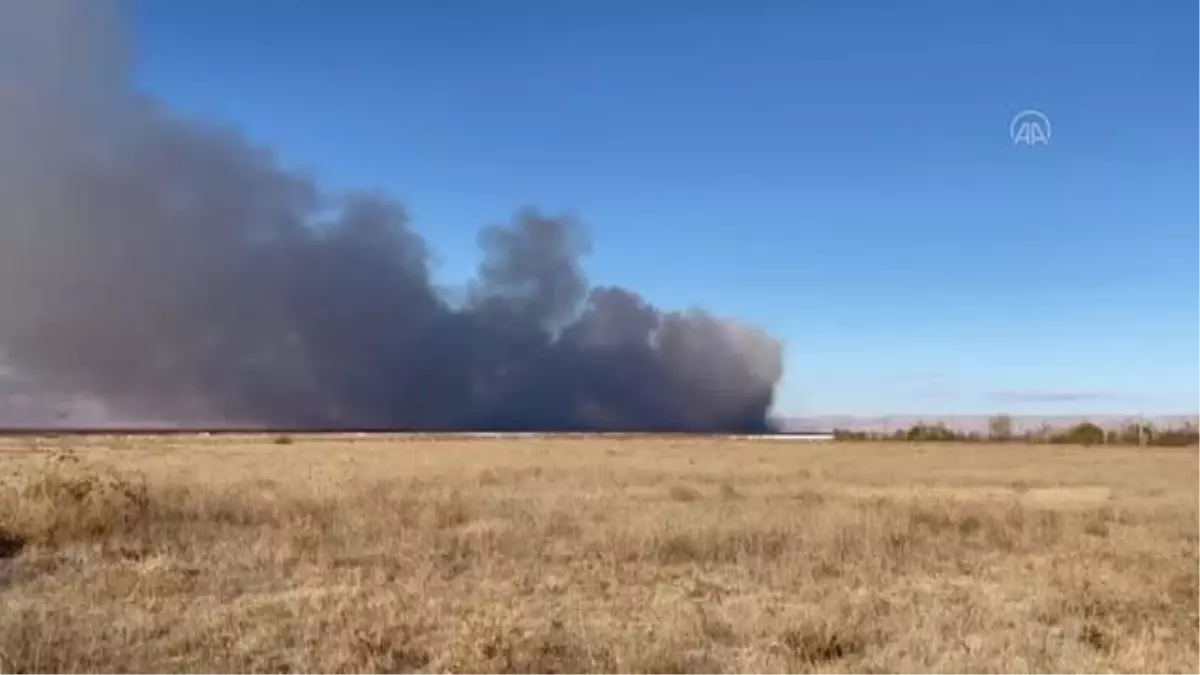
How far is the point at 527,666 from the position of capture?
31.7 ft

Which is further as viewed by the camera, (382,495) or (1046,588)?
(382,495)

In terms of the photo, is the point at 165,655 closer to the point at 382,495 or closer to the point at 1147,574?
the point at 1147,574

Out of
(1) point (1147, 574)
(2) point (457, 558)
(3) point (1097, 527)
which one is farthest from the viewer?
(3) point (1097, 527)

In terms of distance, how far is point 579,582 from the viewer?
14.4m

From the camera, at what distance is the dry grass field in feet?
33.2

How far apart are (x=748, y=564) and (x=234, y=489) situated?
51.5 feet

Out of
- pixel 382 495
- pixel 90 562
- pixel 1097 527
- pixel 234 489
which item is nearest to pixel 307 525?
pixel 90 562

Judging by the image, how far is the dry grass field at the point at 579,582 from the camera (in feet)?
33.2

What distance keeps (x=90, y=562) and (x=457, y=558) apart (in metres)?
4.89

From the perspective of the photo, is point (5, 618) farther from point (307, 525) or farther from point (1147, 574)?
point (1147, 574)

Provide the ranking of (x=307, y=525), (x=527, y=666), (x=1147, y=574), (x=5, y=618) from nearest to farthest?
1. (x=527, y=666)
2. (x=5, y=618)
3. (x=1147, y=574)
4. (x=307, y=525)

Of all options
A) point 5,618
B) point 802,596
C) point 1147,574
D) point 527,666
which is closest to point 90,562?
point 5,618

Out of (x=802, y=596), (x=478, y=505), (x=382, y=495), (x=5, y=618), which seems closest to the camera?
(x=5, y=618)

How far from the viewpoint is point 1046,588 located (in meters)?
14.1
